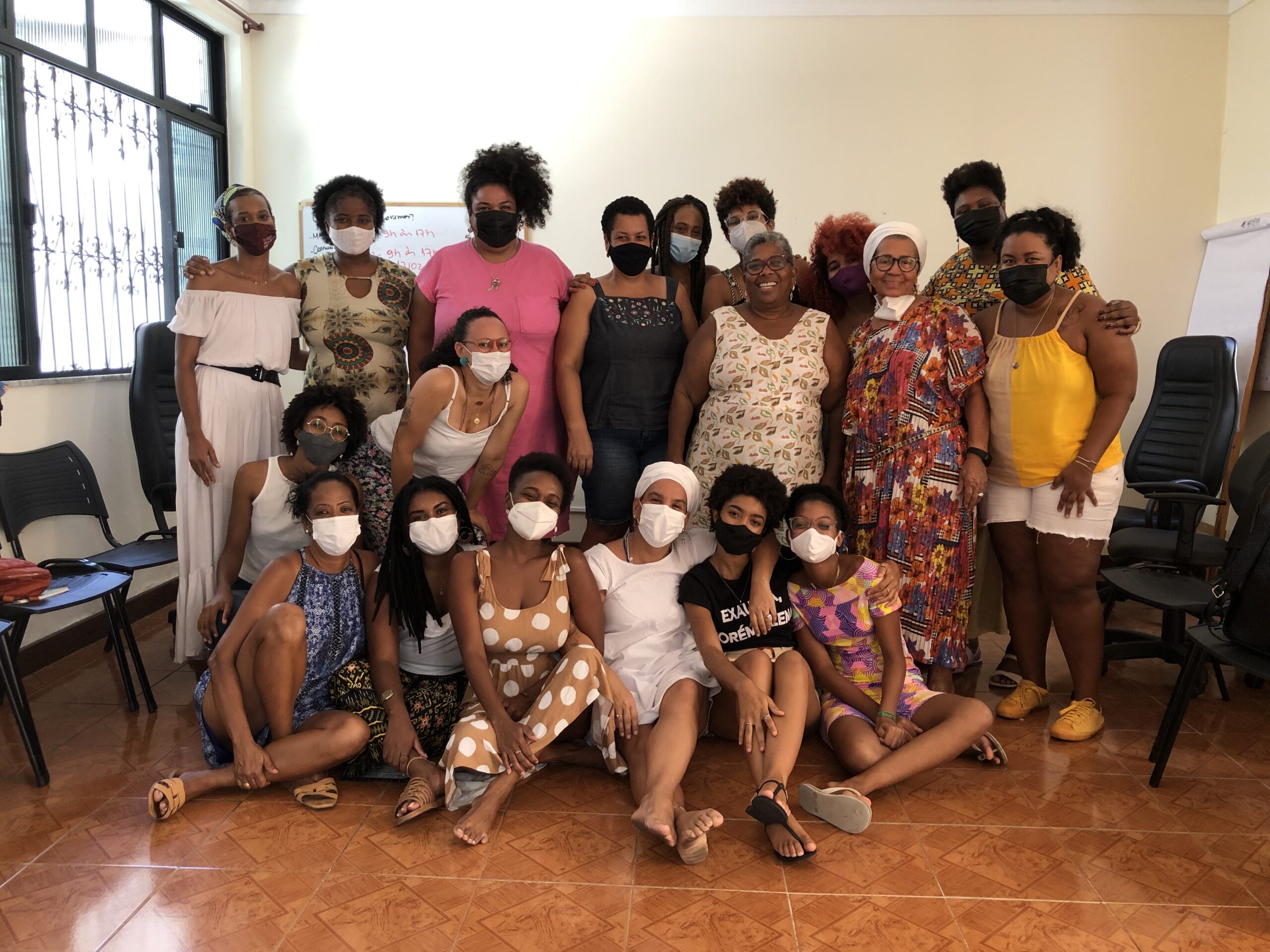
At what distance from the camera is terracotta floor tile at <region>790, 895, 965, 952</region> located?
1.88 meters

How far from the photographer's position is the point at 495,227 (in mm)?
3100

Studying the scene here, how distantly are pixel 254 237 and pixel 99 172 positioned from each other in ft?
5.06

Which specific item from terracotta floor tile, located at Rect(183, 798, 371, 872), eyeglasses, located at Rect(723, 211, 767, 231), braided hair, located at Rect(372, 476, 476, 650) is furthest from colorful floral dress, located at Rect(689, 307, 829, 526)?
terracotta floor tile, located at Rect(183, 798, 371, 872)

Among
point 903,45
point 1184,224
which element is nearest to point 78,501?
point 903,45

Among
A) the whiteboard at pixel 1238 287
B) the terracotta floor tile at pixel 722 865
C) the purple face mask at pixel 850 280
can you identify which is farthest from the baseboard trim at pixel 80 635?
the whiteboard at pixel 1238 287

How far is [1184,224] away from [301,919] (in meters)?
5.26

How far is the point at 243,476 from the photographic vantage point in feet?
9.39

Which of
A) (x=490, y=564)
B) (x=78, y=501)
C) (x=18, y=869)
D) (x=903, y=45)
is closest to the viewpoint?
(x=18, y=869)

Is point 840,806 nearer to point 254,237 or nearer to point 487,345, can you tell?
point 487,345

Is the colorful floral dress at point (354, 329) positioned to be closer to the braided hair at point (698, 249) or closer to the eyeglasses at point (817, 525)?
the braided hair at point (698, 249)

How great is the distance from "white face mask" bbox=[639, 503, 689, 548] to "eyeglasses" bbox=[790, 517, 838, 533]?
329mm

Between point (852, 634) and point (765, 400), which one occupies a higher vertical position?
point (765, 400)

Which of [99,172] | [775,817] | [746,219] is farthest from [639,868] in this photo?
[99,172]

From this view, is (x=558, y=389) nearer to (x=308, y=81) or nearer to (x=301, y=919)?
(x=301, y=919)
